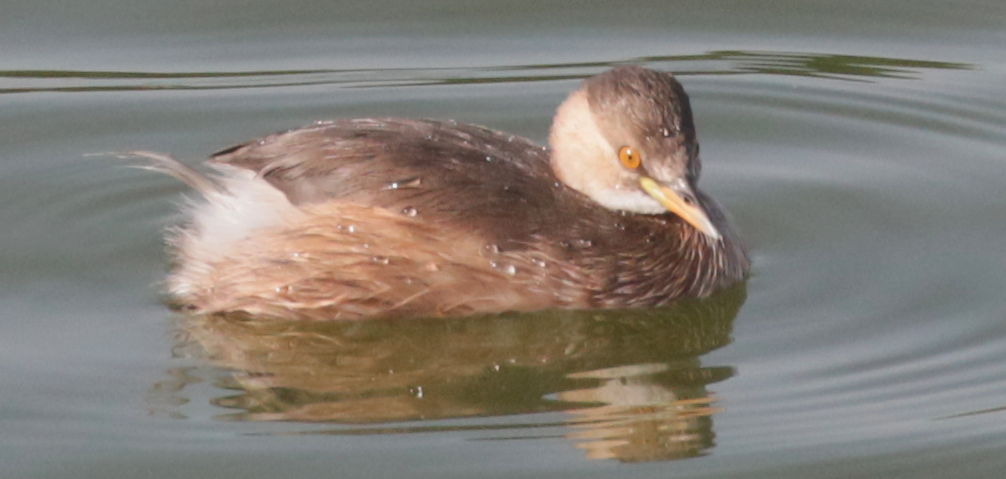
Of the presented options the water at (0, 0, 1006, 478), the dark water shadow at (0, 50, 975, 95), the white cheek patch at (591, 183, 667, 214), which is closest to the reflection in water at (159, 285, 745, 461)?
the water at (0, 0, 1006, 478)

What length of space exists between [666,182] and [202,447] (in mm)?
2051

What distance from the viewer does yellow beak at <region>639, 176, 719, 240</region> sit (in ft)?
21.5

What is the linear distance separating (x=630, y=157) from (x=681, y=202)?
0.82ft

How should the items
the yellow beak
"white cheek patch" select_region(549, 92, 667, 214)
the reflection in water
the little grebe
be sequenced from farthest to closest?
1. "white cheek patch" select_region(549, 92, 667, 214)
2. the yellow beak
3. the little grebe
4. the reflection in water

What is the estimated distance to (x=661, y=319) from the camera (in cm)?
682

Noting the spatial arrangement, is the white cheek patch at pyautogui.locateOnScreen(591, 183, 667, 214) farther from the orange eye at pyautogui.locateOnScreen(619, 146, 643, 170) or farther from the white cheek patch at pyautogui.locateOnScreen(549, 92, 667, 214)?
the orange eye at pyautogui.locateOnScreen(619, 146, 643, 170)

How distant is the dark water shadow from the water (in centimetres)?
2

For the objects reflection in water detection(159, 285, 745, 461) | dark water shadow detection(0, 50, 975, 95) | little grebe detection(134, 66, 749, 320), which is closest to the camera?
reflection in water detection(159, 285, 745, 461)

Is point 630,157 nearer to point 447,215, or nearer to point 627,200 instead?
point 627,200

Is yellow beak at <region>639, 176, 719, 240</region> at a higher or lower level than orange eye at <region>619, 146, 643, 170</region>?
lower

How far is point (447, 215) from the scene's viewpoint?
6.36 m

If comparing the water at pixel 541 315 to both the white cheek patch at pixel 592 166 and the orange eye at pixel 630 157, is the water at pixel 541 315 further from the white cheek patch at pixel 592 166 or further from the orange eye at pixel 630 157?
the orange eye at pixel 630 157

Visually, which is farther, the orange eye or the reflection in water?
the orange eye

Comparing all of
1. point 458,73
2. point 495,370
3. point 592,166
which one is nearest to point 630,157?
point 592,166
